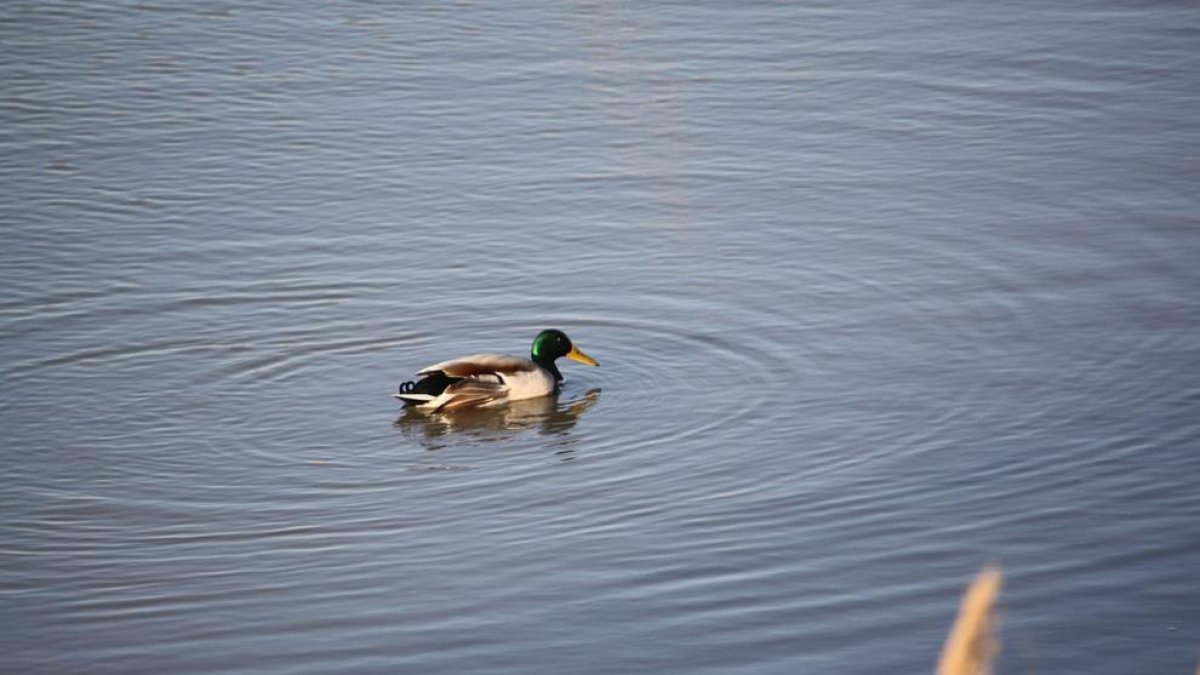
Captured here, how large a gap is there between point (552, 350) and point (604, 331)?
87 cm

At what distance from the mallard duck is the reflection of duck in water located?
6 centimetres

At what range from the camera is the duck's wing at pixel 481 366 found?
11266 mm

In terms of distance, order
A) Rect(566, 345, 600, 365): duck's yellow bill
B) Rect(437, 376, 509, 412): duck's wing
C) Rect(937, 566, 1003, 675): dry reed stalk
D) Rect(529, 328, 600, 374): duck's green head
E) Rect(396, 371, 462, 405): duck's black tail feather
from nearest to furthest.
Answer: Rect(937, 566, 1003, 675): dry reed stalk
Rect(396, 371, 462, 405): duck's black tail feather
Rect(437, 376, 509, 412): duck's wing
Rect(529, 328, 600, 374): duck's green head
Rect(566, 345, 600, 365): duck's yellow bill

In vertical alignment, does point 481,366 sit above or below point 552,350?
below

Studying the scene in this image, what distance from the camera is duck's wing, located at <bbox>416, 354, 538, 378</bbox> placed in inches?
444

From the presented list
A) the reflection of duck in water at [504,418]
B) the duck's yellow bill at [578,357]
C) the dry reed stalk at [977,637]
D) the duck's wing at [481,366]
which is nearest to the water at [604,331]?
the reflection of duck in water at [504,418]

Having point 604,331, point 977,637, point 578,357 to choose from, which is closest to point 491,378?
point 578,357

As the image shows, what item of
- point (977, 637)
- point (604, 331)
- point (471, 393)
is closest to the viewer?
point (977, 637)

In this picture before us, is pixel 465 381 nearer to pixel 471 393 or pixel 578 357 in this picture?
pixel 471 393

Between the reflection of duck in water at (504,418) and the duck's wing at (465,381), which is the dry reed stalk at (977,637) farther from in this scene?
the duck's wing at (465,381)

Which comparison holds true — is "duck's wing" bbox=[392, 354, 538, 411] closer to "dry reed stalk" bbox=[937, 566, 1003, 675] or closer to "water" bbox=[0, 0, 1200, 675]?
"water" bbox=[0, 0, 1200, 675]

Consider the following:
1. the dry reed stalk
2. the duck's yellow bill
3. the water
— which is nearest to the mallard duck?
the duck's yellow bill

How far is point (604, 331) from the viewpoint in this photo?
12539 mm

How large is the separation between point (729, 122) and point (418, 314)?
4.93 metres
